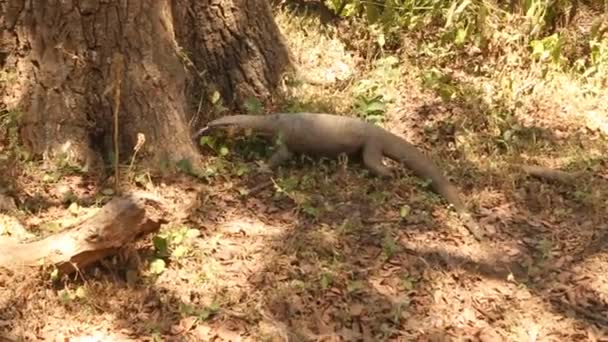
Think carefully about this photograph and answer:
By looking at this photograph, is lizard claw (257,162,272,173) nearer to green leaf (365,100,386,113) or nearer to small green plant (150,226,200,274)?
small green plant (150,226,200,274)

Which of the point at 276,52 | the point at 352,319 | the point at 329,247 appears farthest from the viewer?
the point at 276,52

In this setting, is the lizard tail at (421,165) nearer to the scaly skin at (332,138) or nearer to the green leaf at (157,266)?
the scaly skin at (332,138)

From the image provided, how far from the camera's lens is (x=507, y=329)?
13.5 ft

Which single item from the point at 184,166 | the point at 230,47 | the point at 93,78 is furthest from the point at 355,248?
the point at 230,47

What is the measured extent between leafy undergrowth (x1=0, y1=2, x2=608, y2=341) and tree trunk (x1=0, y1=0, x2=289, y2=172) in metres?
0.25

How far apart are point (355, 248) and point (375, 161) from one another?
0.90 m

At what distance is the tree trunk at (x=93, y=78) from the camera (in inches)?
189

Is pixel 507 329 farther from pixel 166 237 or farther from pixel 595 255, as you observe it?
pixel 166 237

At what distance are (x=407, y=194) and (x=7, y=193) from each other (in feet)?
7.91

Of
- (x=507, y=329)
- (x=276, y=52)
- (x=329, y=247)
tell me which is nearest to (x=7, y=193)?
(x=329, y=247)

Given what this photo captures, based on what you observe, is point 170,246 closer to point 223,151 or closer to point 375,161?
point 223,151

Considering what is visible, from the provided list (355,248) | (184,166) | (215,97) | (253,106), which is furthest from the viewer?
(253,106)

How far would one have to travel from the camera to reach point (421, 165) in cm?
523

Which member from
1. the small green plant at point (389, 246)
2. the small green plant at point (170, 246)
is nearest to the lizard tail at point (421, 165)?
the small green plant at point (389, 246)
